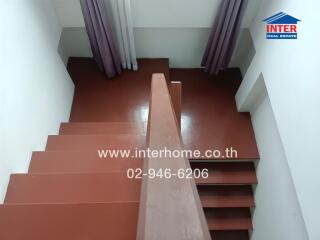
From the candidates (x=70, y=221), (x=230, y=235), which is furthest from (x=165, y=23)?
(x=230, y=235)

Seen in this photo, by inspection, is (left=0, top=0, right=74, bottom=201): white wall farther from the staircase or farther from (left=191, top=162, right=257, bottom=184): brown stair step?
(left=191, top=162, right=257, bottom=184): brown stair step

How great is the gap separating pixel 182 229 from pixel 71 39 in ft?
9.53

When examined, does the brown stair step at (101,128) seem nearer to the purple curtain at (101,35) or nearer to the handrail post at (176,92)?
the purple curtain at (101,35)

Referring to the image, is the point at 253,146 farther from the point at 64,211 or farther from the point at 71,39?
the point at 71,39

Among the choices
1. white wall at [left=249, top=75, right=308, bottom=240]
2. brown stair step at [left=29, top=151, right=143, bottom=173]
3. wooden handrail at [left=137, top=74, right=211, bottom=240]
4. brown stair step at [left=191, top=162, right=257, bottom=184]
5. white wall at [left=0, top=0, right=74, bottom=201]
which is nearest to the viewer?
wooden handrail at [left=137, top=74, right=211, bottom=240]

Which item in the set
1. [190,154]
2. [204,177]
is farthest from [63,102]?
[204,177]

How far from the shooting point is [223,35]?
8.59 feet

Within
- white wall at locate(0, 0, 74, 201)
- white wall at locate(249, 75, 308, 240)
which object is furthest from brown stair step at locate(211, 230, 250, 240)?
white wall at locate(0, 0, 74, 201)

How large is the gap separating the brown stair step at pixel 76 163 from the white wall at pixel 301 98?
0.95 meters

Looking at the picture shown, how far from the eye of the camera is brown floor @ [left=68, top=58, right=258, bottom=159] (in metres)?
2.80

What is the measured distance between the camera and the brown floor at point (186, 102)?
9.20 ft

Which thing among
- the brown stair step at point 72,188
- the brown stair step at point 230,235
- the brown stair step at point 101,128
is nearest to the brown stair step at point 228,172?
the brown stair step at point 230,235

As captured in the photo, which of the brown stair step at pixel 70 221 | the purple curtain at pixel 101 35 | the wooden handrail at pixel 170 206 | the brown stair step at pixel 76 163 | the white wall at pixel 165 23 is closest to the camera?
the wooden handrail at pixel 170 206

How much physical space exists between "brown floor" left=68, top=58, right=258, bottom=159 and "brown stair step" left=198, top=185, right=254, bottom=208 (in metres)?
0.37
